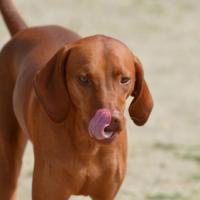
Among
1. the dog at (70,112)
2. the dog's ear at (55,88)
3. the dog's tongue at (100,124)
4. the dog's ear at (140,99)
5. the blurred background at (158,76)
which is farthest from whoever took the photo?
the blurred background at (158,76)

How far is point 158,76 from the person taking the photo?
37.6 ft

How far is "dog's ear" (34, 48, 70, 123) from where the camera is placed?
5.93 m

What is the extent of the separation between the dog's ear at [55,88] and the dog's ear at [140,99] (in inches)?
16.6

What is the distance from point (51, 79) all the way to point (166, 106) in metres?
4.56

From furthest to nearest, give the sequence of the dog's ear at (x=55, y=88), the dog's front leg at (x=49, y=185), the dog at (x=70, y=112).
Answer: the dog's front leg at (x=49, y=185), the dog's ear at (x=55, y=88), the dog at (x=70, y=112)

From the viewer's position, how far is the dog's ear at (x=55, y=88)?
5.93m

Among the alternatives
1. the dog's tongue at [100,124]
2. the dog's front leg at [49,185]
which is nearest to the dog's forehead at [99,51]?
the dog's tongue at [100,124]

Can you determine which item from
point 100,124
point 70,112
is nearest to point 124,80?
point 100,124

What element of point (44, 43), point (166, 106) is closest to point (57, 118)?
point (44, 43)

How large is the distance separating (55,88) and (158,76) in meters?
5.60

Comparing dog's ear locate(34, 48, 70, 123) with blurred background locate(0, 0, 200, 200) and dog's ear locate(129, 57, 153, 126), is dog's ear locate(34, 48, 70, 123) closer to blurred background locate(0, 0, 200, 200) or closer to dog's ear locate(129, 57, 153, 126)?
dog's ear locate(129, 57, 153, 126)

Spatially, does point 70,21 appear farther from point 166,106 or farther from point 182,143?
point 182,143

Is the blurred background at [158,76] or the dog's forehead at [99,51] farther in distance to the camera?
A: the blurred background at [158,76]

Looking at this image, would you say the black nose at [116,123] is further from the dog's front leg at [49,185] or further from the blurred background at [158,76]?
the blurred background at [158,76]
